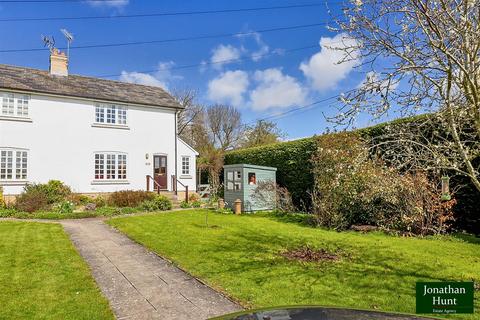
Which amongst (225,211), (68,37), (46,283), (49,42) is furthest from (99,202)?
(46,283)

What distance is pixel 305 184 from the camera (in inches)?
645

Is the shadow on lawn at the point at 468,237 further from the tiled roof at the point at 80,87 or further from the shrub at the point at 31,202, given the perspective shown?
the tiled roof at the point at 80,87

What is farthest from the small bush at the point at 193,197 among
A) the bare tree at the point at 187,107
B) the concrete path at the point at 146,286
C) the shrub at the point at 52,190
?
the bare tree at the point at 187,107

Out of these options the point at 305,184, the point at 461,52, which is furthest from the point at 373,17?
the point at 305,184

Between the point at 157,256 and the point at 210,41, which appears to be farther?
the point at 210,41

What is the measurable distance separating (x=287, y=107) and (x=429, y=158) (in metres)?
32.4

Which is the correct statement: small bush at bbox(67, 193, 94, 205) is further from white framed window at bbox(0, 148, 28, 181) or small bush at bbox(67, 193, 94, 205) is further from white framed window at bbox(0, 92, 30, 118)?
white framed window at bbox(0, 92, 30, 118)

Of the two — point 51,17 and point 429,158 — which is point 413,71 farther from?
point 51,17

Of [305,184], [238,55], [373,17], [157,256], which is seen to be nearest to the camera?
[373,17]

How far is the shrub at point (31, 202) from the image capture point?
49.8ft

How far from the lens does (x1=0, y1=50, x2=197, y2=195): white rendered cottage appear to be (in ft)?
58.5

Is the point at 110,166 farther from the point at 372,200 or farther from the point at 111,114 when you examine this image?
the point at 372,200

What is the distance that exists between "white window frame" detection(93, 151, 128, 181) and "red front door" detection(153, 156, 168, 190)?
1943 millimetres

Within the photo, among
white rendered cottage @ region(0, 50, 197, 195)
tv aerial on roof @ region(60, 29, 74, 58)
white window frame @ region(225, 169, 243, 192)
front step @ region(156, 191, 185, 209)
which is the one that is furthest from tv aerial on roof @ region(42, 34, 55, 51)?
white window frame @ region(225, 169, 243, 192)
